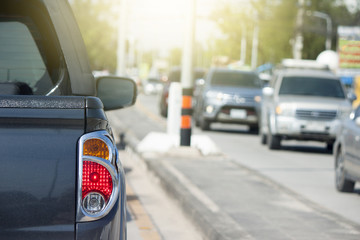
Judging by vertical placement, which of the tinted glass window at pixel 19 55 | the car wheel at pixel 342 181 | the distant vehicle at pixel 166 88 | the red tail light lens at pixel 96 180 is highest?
the tinted glass window at pixel 19 55

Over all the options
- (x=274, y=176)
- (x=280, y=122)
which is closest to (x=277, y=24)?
(x=280, y=122)

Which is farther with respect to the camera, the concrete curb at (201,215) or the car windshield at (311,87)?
the car windshield at (311,87)

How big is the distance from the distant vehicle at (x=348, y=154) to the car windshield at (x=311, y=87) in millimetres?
6802

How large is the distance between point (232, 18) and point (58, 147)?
83803 mm

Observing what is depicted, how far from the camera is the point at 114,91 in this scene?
441cm

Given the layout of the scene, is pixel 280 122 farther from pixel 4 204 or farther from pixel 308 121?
pixel 4 204

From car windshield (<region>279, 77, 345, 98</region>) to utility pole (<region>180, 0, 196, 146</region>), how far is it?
4151 millimetres

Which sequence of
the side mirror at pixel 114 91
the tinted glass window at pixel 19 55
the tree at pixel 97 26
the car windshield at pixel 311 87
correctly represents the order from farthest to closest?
the tree at pixel 97 26 < the car windshield at pixel 311 87 < the side mirror at pixel 114 91 < the tinted glass window at pixel 19 55

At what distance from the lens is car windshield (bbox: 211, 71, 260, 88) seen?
78.8 ft

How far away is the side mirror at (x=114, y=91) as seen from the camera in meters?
4.40

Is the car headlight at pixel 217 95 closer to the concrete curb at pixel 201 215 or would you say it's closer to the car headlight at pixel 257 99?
the car headlight at pixel 257 99

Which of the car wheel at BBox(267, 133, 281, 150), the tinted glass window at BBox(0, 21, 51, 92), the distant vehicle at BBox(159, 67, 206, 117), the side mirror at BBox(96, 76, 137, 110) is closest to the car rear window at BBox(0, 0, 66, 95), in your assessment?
the tinted glass window at BBox(0, 21, 51, 92)

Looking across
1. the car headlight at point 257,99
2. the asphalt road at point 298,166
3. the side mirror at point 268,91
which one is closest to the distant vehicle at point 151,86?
the car headlight at point 257,99

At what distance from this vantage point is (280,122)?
17562mm
